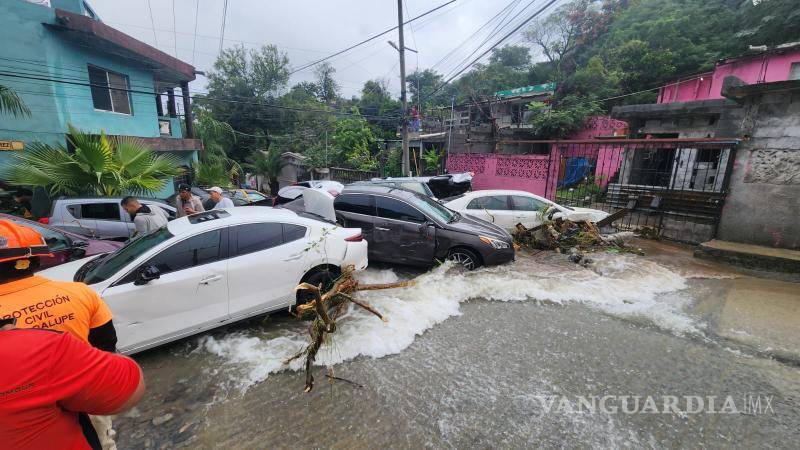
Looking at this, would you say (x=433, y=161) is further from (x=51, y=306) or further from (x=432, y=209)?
(x=51, y=306)

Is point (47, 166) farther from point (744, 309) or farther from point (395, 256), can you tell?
point (744, 309)

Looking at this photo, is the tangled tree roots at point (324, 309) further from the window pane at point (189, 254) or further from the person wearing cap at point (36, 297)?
the person wearing cap at point (36, 297)

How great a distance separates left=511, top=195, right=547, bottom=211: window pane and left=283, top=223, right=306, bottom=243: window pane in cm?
526

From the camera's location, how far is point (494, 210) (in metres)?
7.85

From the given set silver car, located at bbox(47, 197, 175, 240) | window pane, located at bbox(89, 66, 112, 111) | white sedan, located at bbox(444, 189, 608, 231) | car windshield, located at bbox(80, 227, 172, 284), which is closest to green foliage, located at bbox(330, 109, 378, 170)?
window pane, located at bbox(89, 66, 112, 111)

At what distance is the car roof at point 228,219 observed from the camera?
3842 millimetres

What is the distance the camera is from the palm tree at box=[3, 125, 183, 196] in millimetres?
6754

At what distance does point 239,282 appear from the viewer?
385cm

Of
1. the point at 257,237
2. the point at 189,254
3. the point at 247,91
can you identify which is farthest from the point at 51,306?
the point at 247,91

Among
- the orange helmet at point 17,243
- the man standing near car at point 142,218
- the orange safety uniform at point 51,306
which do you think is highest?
the orange helmet at point 17,243

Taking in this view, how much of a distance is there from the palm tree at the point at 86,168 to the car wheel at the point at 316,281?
18.5 ft

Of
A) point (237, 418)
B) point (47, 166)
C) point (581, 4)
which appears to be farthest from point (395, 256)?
point (581, 4)

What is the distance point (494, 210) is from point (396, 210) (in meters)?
2.90

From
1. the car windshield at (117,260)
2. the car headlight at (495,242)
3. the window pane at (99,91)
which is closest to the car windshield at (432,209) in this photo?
the car headlight at (495,242)
